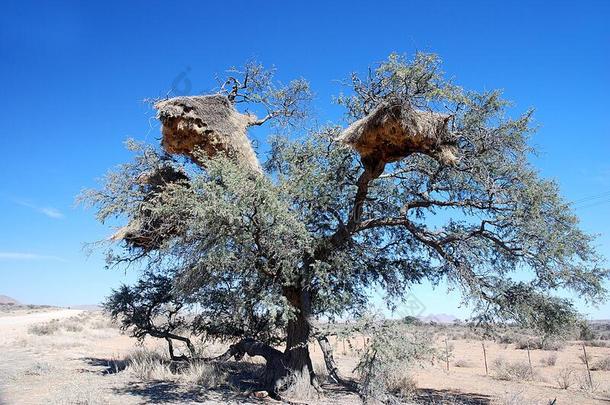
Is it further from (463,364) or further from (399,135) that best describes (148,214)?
(463,364)

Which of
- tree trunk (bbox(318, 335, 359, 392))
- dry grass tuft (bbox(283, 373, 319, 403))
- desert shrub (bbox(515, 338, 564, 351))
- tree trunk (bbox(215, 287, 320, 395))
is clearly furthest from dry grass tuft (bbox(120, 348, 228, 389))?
desert shrub (bbox(515, 338, 564, 351))

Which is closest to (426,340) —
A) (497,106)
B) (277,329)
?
(497,106)

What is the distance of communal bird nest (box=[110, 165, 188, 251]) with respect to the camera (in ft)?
49.7

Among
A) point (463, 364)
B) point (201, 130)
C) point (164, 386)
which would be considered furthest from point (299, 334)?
point (463, 364)

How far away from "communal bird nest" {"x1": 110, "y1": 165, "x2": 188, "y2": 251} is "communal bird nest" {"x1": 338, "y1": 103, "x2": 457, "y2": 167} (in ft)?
20.6

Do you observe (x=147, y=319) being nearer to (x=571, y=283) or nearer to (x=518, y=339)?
(x=571, y=283)

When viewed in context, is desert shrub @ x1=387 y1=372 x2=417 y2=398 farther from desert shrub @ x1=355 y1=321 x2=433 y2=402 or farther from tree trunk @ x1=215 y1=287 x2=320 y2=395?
desert shrub @ x1=355 y1=321 x2=433 y2=402

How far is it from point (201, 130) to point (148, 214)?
11.8 ft

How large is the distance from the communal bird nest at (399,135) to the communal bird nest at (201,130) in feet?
12.2

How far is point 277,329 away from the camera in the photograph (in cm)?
1786

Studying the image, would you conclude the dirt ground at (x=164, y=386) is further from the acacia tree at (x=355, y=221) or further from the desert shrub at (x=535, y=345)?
the desert shrub at (x=535, y=345)

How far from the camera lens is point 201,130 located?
1406 centimetres

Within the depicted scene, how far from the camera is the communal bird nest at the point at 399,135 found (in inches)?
418

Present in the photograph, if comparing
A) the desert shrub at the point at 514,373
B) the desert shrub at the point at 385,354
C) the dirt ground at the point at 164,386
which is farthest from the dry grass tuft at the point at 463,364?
the desert shrub at the point at 385,354
